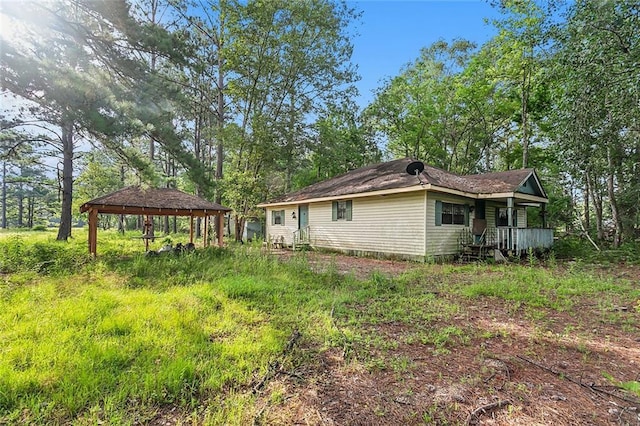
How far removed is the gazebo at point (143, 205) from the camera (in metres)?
9.30

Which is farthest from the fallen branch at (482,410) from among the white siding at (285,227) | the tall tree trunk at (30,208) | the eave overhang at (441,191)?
the tall tree trunk at (30,208)

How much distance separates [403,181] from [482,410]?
9.39 m

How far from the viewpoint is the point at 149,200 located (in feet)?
34.3

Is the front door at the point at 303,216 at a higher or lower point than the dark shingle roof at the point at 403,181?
lower

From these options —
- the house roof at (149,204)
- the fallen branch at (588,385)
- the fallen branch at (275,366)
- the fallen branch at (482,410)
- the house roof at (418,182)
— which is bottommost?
the fallen branch at (588,385)

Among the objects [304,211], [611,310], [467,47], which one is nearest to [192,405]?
[611,310]

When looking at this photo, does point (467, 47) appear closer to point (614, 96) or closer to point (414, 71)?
point (414, 71)

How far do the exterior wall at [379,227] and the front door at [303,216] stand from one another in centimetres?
85

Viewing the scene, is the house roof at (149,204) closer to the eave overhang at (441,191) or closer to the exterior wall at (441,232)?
the eave overhang at (441,191)

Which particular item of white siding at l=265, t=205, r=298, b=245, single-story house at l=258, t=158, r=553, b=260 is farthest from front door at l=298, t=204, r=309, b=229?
white siding at l=265, t=205, r=298, b=245

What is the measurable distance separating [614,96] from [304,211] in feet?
38.1

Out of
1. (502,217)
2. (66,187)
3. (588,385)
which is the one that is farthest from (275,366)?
(66,187)

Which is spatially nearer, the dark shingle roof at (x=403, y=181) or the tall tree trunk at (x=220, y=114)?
the dark shingle roof at (x=403, y=181)

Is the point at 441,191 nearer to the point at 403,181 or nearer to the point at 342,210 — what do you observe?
the point at 403,181
